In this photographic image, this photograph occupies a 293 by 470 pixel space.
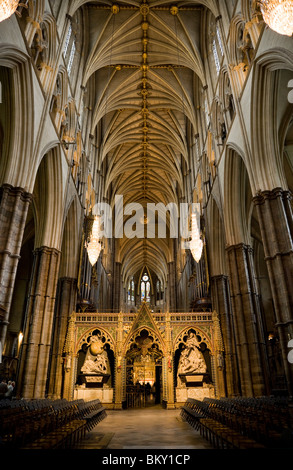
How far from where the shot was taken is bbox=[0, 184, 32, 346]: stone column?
29.0ft

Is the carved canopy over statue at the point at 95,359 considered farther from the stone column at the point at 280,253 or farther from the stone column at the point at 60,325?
the stone column at the point at 280,253

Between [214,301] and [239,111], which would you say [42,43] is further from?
[214,301]

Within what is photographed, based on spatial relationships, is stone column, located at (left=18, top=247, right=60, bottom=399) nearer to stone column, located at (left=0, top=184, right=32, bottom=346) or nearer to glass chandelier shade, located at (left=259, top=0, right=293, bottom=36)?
stone column, located at (left=0, top=184, right=32, bottom=346)

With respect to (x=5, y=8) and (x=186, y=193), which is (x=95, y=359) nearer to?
(x=5, y=8)

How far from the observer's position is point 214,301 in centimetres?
1711

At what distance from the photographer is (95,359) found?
1588 cm

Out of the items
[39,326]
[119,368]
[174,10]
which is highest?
[174,10]

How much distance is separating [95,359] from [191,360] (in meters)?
4.69

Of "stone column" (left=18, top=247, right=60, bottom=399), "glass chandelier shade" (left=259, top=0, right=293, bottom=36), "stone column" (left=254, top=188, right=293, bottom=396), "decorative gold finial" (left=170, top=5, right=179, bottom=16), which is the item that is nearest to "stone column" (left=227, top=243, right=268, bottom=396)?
"stone column" (left=254, top=188, right=293, bottom=396)

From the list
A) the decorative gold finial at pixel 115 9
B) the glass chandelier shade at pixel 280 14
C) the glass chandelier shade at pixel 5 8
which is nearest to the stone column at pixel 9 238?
the glass chandelier shade at pixel 5 8

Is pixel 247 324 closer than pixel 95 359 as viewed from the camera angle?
Yes

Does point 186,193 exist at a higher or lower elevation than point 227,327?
higher

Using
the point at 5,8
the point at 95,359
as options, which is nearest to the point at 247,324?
the point at 95,359

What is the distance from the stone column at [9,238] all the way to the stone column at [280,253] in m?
7.42
